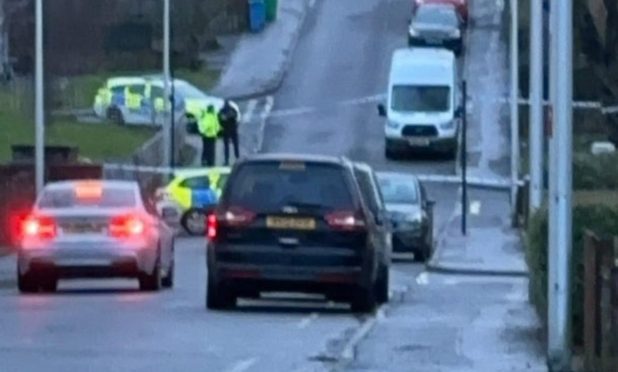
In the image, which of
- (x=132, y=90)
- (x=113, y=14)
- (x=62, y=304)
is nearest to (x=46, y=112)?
(x=132, y=90)

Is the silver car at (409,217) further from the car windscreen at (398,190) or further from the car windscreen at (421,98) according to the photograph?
the car windscreen at (421,98)

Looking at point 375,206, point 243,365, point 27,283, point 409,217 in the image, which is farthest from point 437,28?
point 243,365

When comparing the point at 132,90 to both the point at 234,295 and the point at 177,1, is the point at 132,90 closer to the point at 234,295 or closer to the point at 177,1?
the point at 177,1

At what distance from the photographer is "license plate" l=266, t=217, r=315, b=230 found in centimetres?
2573

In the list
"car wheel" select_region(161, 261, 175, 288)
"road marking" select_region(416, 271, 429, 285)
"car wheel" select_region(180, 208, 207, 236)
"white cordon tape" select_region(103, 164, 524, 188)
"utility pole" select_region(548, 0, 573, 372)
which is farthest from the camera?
"white cordon tape" select_region(103, 164, 524, 188)

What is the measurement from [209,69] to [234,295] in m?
49.0

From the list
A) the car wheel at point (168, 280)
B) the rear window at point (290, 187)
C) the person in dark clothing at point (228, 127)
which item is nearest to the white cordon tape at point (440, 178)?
the person in dark clothing at point (228, 127)

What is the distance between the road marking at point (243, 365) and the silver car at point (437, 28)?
52846 mm

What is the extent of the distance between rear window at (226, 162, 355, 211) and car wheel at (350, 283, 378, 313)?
1.00 metres

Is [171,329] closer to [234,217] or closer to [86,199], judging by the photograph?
[234,217]

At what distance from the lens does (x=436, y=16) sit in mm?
73188

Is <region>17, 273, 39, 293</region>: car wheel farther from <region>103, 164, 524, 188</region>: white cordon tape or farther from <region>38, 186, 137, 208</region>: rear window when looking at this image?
<region>103, 164, 524, 188</region>: white cordon tape

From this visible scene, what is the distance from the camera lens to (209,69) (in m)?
75.1

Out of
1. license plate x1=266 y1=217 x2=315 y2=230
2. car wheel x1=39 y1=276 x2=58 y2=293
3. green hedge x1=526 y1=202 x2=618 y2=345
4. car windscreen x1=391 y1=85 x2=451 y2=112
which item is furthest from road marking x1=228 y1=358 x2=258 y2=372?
car windscreen x1=391 y1=85 x2=451 y2=112
